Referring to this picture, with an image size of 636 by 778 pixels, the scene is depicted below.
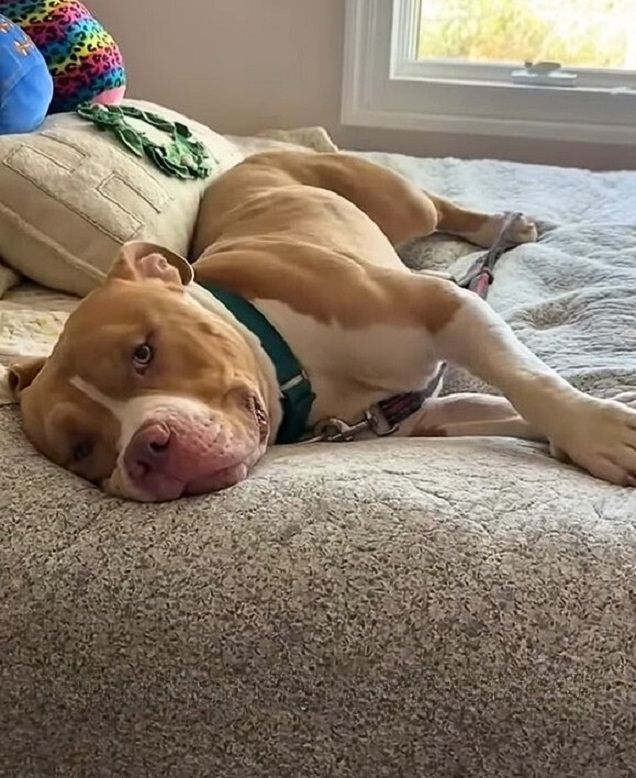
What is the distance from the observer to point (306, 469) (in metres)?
1.22

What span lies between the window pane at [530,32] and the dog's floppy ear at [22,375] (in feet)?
6.19

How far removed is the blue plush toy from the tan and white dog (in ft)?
1.20

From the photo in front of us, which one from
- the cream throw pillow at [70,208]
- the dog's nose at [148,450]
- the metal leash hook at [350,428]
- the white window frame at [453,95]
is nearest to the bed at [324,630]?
the dog's nose at [148,450]

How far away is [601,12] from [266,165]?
120 centimetres

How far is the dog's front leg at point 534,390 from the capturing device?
1.22 m

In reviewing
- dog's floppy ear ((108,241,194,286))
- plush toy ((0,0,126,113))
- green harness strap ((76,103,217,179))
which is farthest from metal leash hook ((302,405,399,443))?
plush toy ((0,0,126,113))

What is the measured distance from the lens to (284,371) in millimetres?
1494

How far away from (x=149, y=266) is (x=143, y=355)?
0.19 m

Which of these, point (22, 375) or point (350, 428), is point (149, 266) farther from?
point (350, 428)

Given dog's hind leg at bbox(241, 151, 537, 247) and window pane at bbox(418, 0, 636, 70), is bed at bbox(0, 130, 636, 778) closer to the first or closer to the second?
dog's hind leg at bbox(241, 151, 537, 247)

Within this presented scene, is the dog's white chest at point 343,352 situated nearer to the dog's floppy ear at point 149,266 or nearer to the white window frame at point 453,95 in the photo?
the dog's floppy ear at point 149,266

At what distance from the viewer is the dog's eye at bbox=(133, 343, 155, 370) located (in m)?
1.28

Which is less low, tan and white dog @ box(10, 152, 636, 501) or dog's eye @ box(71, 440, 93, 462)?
tan and white dog @ box(10, 152, 636, 501)

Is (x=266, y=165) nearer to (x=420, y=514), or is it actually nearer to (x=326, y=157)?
(x=326, y=157)
